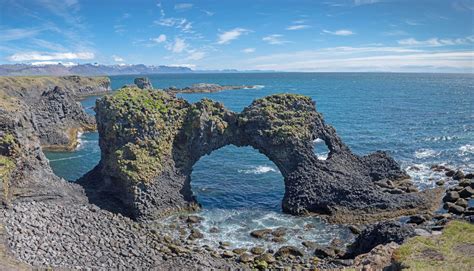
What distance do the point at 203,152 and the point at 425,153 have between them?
49253 mm

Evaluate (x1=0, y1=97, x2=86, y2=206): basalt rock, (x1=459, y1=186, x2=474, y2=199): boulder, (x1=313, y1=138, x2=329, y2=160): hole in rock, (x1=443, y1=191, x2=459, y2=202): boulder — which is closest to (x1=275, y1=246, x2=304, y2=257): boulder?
(x1=0, y1=97, x2=86, y2=206): basalt rock

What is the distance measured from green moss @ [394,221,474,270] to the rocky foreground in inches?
7.1

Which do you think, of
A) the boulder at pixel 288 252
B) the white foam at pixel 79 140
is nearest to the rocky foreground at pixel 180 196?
the boulder at pixel 288 252

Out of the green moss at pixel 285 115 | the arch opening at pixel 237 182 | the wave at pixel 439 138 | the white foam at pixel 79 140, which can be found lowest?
the arch opening at pixel 237 182

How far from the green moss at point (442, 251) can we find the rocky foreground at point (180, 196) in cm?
18

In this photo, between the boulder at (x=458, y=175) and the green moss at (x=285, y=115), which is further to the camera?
the boulder at (x=458, y=175)

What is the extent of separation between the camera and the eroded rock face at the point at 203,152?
50.7 metres

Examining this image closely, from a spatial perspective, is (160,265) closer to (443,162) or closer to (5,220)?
(5,220)

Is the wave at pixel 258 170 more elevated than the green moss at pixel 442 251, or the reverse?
the green moss at pixel 442 251

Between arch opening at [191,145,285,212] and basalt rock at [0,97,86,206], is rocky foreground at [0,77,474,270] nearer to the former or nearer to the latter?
basalt rock at [0,97,86,206]

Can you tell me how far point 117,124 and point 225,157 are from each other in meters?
30.0

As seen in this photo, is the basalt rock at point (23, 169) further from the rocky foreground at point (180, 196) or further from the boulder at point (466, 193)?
the boulder at point (466, 193)

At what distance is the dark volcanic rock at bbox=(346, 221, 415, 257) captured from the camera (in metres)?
38.4

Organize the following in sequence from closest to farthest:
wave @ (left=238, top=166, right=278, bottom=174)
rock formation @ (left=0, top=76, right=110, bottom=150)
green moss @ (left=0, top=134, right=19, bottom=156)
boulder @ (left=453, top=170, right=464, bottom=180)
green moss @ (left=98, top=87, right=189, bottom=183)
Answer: green moss @ (left=0, top=134, right=19, bottom=156) → green moss @ (left=98, top=87, right=189, bottom=183) → boulder @ (left=453, top=170, right=464, bottom=180) → wave @ (left=238, top=166, right=278, bottom=174) → rock formation @ (left=0, top=76, right=110, bottom=150)
